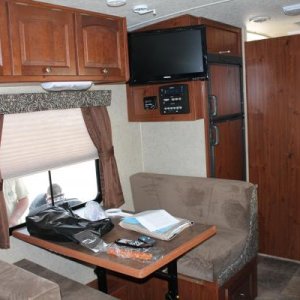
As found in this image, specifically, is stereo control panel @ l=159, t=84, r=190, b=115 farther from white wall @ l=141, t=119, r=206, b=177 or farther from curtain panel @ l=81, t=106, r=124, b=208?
curtain panel @ l=81, t=106, r=124, b=208

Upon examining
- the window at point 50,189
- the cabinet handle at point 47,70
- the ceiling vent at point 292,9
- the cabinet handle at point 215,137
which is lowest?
the window at point 50,189

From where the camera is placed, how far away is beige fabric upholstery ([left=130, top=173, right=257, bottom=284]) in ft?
8.99

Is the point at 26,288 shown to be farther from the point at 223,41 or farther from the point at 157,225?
the point at 223,41

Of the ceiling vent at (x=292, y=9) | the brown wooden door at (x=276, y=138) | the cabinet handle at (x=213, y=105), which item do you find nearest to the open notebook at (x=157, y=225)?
the cabinet handle at (x=213, y=105)

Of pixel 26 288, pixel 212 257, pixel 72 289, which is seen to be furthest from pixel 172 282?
pixel 26 288

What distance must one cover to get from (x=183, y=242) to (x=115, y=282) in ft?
4.10

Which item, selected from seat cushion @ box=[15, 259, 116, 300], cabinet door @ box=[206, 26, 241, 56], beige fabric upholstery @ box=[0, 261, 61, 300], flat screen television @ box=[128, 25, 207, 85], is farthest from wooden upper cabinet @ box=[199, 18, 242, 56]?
beige fabric upholstery @ box=[0, 261, 61, 300]

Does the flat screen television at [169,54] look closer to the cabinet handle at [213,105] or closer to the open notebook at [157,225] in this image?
the cabinet handle at [213,105]

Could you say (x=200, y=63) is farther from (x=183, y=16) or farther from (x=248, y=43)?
(x=248, y=43)

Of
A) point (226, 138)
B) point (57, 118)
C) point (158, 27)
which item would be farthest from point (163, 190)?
point (158, 27)

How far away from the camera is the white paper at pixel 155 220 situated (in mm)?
2408

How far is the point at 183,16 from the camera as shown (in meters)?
3.07

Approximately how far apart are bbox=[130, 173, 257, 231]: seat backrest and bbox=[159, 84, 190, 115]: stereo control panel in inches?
21.9

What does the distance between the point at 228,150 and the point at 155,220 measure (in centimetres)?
142
